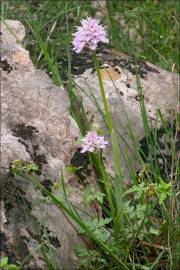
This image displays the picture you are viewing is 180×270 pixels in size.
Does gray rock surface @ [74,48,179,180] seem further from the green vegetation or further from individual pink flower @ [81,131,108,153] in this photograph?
individual pink flower @ [81,131,108,153]

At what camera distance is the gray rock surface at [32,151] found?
229 centimetres

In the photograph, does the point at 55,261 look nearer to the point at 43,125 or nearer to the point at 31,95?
the point at 43,125

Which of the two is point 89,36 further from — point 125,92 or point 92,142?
point 125,92

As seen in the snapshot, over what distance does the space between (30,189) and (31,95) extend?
1.97 ft

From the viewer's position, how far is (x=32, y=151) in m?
2.60

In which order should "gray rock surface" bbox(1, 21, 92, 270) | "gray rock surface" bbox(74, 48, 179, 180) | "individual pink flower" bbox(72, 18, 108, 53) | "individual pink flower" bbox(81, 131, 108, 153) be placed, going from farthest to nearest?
1. "gray rock surface" bbox(74, 48, 179, 180)
2. "gray rock surface" bbox(1, 21, 92, 270)
3. "individual pink flower" bbox(81, 131, 108, 153)
4. "individual pink flower" bbox(72, 18, 108, 53)

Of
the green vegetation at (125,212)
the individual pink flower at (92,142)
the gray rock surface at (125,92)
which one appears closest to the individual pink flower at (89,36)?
the green vegetation at (125,212)

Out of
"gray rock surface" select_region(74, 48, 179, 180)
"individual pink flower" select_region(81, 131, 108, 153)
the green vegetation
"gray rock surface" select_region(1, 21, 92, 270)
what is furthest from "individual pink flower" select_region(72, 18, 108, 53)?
"gray rock surface" select_region(74, 48, 179, 180)

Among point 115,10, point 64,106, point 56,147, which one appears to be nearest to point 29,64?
point 64,106

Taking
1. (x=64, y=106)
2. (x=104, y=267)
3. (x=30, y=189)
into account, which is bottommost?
(x=104, y=267)

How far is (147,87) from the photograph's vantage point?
125 inches

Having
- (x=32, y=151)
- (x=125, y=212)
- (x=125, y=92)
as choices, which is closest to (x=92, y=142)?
(x=125, y=212)

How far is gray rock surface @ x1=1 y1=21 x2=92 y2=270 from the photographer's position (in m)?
2.29

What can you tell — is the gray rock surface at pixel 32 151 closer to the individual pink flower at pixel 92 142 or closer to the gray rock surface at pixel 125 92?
the gray rock surface at pixel 125 92
